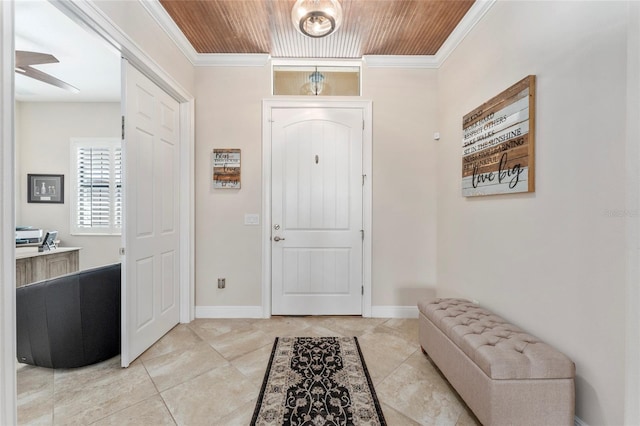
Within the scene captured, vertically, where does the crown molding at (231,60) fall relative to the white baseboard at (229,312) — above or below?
above

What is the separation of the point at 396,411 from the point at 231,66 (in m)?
3.37

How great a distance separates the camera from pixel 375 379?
1.88 m

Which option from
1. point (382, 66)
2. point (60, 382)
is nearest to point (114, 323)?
point (60, 382)

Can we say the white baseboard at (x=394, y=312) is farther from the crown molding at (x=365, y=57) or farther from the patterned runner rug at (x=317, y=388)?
the crown molding at (x=365, y=57)

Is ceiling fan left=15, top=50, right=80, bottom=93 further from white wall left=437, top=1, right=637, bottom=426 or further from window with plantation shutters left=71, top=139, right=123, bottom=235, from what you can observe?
white wall left=437, top=1, right=637, bottom=426

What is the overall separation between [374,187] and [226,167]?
64.0 inches

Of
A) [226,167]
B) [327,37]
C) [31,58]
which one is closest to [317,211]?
[226,167]

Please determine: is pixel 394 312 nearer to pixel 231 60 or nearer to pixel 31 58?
pixel 231 60

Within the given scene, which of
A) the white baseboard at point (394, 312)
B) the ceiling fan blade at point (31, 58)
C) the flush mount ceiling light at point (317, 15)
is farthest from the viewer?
the white baseboard at point (394, 312)

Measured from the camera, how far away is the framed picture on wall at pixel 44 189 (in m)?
3.87

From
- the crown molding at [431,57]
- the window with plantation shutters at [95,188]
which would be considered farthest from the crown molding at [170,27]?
the window with plantation shutters at [95,188]

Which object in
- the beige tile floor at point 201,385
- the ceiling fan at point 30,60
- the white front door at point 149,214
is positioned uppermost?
the ceiling fan at point 30,60

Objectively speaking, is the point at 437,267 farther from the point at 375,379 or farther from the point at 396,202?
the point at 375,379

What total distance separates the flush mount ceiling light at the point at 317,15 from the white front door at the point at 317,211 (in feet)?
2.94
